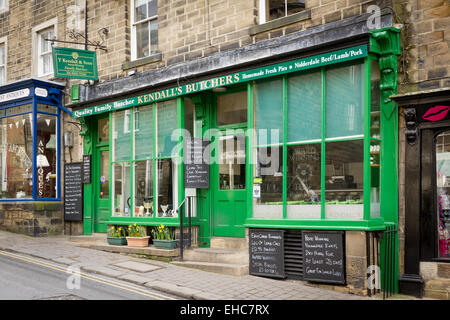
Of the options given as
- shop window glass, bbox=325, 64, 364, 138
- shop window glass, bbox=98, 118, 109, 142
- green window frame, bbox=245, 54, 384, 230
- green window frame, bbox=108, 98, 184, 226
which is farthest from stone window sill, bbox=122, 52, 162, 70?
shop window glass, bbox=325, 64, 364, 138

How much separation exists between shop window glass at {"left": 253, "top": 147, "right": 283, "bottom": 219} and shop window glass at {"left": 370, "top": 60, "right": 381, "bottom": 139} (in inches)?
66.7

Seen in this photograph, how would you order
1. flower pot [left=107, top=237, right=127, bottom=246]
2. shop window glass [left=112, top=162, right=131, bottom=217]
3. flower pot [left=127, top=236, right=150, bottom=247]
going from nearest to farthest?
flower pot [left=127, top=236, right=150, bottom=247], flower pot [left=107, top=237, right=127, bottom=246], shop window glass [left=112, top=162, right=131, bottom=217]

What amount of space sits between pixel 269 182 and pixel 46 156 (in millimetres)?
7702

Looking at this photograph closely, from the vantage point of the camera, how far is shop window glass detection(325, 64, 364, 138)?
7.52m

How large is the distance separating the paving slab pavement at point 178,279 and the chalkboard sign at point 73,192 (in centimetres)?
189

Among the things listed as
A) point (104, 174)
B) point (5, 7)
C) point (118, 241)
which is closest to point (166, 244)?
point (118, 241)

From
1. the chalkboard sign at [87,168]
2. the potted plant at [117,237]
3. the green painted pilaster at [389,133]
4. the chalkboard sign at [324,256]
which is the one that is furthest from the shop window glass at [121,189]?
the green painted pilaster at [389,133]

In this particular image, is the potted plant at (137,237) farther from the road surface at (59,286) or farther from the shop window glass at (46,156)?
the shop window glass at (46,156)

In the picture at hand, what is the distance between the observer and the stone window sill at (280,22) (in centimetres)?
836

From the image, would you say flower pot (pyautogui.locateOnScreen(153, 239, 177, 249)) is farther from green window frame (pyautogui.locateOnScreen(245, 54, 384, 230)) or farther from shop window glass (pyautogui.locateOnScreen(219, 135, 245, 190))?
green window frame (pyautogui.locateOnScreen(245, 54, 384, 230))

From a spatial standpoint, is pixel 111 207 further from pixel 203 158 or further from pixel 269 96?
pixel 269 96

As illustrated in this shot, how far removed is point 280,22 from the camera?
870cm

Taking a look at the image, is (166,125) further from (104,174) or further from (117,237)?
(104,174)
